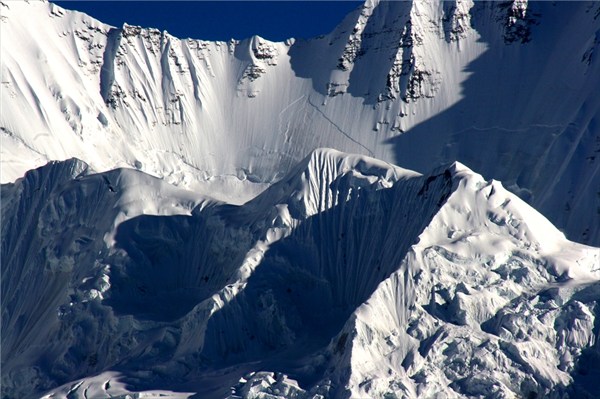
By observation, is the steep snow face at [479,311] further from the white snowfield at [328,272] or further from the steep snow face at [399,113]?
the steep snow face at [399,113]

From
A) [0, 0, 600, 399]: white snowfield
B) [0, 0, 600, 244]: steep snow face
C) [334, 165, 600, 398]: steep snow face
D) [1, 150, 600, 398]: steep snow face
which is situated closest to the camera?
[334, 165, 600, 398]: steep snow face

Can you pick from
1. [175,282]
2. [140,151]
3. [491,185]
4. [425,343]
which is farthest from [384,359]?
[140,151]

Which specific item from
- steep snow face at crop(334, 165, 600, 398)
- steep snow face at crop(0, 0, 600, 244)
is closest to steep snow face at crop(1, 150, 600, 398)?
steep snow face at crop(334, 165, 600, 398)

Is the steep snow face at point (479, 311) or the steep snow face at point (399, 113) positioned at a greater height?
the steep snow face at point (479, 311)

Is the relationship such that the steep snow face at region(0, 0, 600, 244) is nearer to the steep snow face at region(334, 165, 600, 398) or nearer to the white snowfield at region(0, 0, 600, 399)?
the white snowfield at region(0, 0, 600, 399)

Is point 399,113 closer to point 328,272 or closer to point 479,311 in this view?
point 328,272

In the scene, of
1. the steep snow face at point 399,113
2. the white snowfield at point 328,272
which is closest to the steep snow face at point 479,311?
the white snowfield at point 328,272

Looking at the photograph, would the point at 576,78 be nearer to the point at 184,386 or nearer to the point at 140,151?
the point at 140,151

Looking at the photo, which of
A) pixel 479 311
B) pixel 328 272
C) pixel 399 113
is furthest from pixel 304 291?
pixel 399 113
